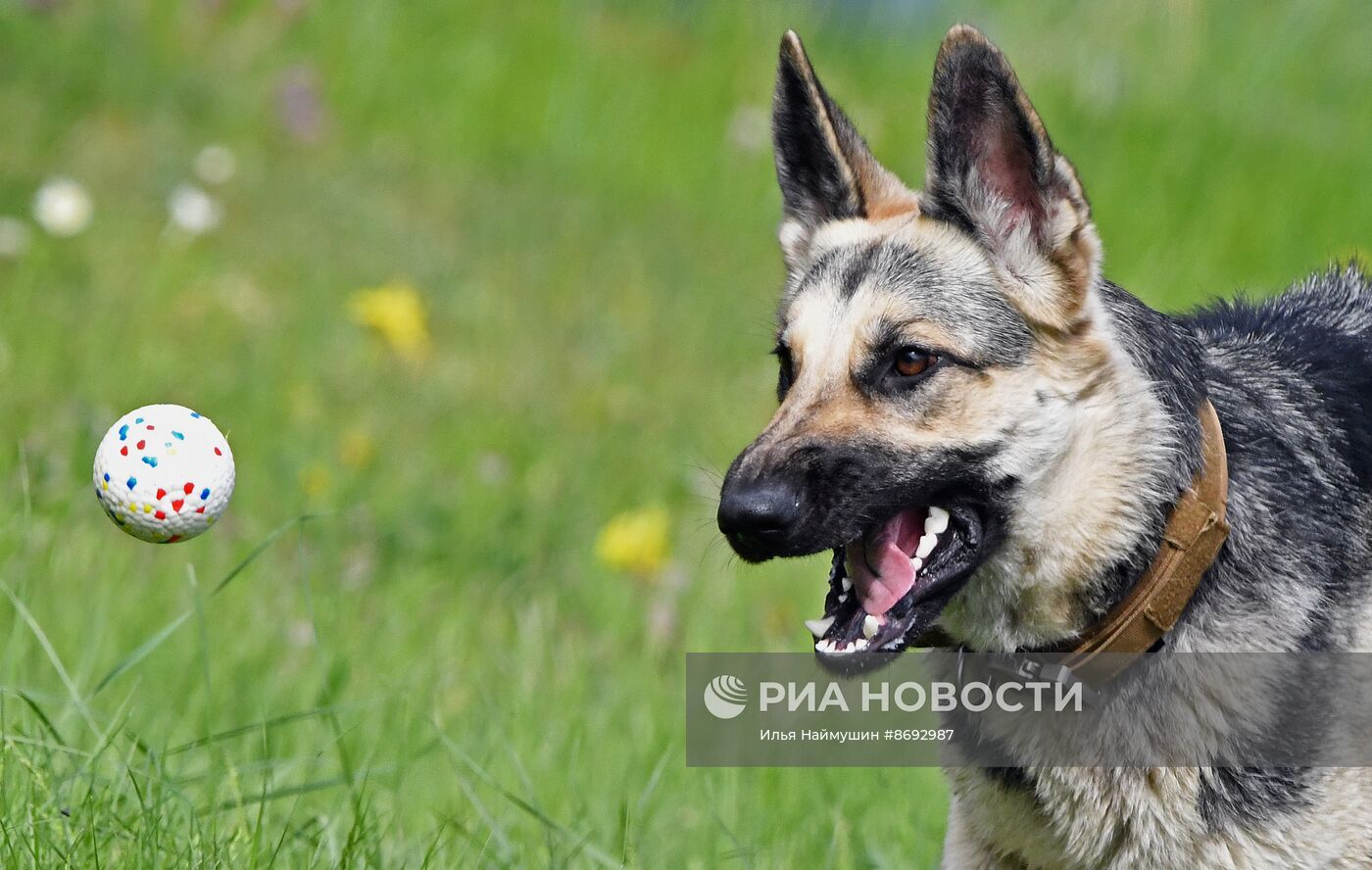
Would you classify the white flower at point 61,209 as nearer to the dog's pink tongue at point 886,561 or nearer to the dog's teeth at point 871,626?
the dog's pink tongue at point 886,561

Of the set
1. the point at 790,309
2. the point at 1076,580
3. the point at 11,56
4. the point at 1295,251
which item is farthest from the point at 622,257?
the point at 1076,580

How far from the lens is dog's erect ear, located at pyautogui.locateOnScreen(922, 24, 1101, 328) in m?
3.36

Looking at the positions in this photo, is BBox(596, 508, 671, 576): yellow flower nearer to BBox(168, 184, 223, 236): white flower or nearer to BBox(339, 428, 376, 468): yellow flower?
BBox(339, 428, 376, 468): yellow flower

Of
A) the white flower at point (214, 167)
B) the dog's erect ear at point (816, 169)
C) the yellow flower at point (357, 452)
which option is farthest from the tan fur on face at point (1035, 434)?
the white flower at point (214, 167)

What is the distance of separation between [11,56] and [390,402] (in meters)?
3.72

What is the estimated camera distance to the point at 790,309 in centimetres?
369

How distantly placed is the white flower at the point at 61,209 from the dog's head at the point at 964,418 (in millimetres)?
4027

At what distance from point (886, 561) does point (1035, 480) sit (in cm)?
37

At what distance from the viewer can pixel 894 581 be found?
3303 mm

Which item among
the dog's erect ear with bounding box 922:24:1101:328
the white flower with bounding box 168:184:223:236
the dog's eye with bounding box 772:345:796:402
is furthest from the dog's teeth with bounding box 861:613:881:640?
the white flower with bounding box 168:184:223:236

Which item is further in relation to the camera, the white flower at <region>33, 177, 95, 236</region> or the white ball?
the white flower at <region>33, 177, 95, 236</region>

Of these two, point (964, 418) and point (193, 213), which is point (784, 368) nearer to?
point (964, 418)

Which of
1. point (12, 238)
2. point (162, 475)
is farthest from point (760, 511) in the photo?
point (12, 238)

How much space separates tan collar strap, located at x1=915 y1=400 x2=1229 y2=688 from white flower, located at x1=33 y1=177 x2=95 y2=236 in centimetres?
480
